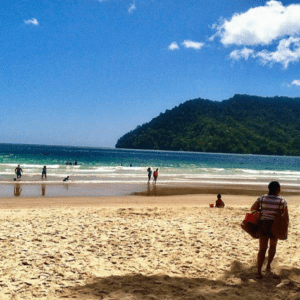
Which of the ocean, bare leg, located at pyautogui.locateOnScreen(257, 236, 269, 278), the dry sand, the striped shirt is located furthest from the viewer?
the ocean

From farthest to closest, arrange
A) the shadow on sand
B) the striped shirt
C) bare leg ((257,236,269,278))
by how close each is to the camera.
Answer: bare leg ((257,236,269,278))
the striped shirt
the shadow on sand

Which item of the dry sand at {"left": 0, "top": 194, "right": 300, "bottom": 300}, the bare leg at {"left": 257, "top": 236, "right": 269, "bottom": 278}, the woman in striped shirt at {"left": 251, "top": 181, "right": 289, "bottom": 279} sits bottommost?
the dry sand at {"left": 0, "top": 194, "right": 300, "bottom": 300}

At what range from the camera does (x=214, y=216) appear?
36.2 ft

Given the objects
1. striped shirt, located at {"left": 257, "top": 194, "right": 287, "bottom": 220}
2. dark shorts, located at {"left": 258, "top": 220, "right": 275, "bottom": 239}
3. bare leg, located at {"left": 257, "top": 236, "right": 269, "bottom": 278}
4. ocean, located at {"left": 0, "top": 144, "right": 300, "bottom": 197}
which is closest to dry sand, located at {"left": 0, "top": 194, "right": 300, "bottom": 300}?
bare leg, located at {"left": 257, "top": 236, "right": 269, "bottom": 278}

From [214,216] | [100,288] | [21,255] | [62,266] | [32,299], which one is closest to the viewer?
[32,299]

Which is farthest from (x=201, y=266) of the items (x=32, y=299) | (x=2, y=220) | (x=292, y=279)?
(x=2, y=220)

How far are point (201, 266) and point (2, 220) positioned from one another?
21.3 feet

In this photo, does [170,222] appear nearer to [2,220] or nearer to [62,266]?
[62,266]

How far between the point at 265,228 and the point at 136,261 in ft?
8.46

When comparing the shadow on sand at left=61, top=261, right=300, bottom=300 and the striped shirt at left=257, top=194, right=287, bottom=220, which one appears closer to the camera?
the shadow on sand at left=61, top=261, right=300, bottom=300

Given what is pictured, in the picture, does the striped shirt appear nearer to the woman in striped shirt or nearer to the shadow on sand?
the woman in striped shirt

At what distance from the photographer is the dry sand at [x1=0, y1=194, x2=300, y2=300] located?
4723 millimetres

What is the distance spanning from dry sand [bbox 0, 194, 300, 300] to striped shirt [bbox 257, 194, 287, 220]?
115 centimetres

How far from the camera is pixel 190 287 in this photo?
16.1 ft
